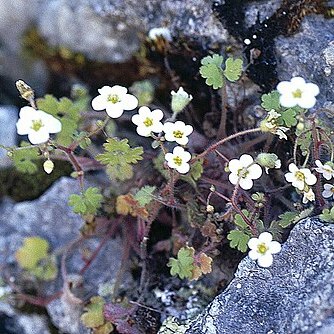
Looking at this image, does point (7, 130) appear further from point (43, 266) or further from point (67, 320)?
point (67, 320)

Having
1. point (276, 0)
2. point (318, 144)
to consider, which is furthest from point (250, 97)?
point (318, 144)

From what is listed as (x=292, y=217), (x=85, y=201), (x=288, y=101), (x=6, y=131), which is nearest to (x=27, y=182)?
(x=6, y=131)

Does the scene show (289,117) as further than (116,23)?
No

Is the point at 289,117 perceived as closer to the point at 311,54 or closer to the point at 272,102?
the point at 272,102

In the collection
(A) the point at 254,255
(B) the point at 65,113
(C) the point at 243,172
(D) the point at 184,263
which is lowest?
(D) the point at 184,263

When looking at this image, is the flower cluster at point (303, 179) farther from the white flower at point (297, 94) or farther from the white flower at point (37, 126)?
the white flower at point (37, 126)

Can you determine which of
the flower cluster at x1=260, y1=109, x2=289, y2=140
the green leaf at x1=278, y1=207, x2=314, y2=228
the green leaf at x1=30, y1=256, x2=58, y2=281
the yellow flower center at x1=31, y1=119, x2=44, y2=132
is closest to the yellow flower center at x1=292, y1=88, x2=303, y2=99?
the flower cluster at x1=260, y1=109, x2=289, y2=140
